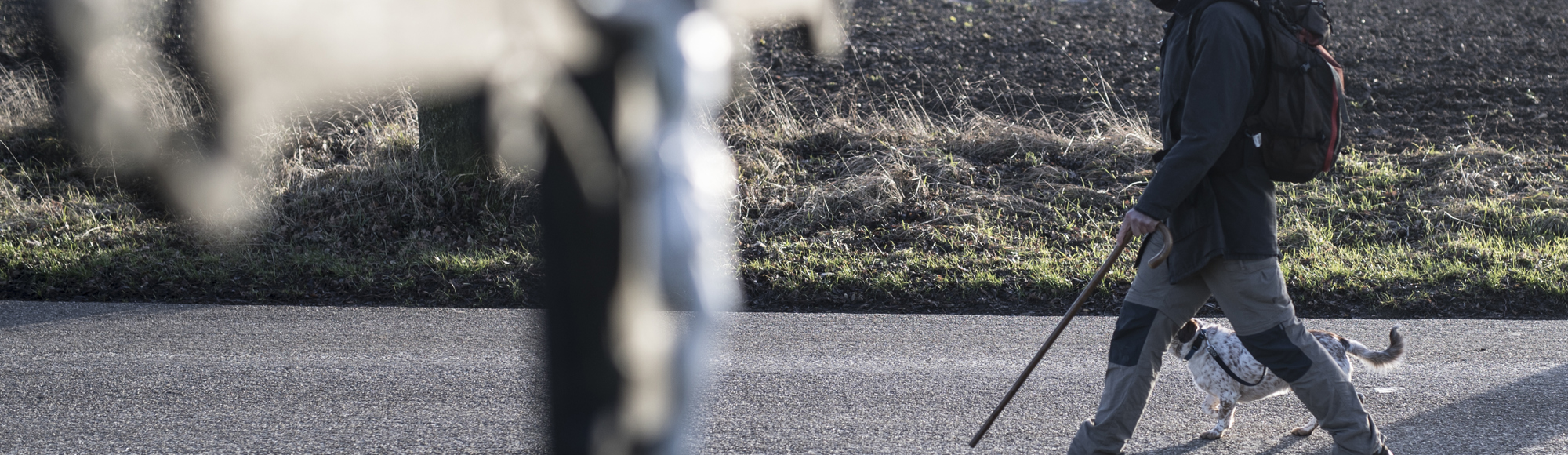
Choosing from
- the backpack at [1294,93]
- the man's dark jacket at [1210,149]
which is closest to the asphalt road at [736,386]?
the man's dark jacket at [1210,149]

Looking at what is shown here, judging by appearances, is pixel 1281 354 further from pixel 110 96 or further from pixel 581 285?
pixel 110 96

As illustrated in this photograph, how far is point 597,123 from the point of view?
72 cm

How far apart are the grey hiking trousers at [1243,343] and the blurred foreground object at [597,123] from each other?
7.52 ft

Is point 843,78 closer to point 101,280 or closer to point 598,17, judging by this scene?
point 101,280

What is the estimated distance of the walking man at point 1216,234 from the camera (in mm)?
2627

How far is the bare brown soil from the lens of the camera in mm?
9977

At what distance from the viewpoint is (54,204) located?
25.0 feet

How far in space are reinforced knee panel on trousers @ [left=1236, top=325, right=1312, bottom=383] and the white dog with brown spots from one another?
1.42 ft

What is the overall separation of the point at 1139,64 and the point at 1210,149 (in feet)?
32.5

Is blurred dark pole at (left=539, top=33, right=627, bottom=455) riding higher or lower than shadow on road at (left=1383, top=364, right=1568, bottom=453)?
higher

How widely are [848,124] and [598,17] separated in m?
8.82

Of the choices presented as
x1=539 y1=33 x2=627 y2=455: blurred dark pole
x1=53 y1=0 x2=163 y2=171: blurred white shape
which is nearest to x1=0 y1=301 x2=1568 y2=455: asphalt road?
x1=539 y1=33 x2=627 y2=455: blurred dark pole

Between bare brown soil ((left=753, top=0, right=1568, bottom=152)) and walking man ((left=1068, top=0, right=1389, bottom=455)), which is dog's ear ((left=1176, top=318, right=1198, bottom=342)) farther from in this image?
bare brown soil ((left=753, top=0, right=1568, bottom=152))

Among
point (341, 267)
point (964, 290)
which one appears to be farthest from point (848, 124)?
point (341, 267)
